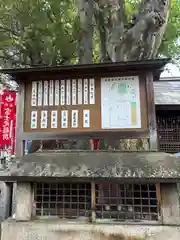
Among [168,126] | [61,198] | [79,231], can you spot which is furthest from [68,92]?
[168,126]

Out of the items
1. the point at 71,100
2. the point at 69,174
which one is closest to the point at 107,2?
the point at 71,100

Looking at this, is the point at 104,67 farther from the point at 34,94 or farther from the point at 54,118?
the point at 34,94

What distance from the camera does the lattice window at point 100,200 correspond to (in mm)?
4570

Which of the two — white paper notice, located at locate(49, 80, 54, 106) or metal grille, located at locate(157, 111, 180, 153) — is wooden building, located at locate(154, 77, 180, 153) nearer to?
metal grille, located at locate(157, 111, 180, 153)

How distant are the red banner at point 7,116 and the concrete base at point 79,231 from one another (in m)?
3.00

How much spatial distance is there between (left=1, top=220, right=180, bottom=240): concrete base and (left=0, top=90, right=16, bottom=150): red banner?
9.85ft

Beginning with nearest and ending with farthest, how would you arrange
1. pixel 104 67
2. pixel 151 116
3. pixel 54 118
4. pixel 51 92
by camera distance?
pixel 151 116 → pixel 104 67 → pixel 54 118 → pixel 51 92

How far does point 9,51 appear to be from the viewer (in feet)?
42.0

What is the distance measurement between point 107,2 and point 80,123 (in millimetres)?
4176

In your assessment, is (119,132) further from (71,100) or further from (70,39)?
(70,39)

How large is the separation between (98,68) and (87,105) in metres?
0.82

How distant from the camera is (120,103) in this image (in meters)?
4.71

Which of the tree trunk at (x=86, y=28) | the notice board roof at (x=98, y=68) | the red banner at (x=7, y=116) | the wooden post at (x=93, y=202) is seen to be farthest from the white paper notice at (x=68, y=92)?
the tree trunk at (x=86, y=28)

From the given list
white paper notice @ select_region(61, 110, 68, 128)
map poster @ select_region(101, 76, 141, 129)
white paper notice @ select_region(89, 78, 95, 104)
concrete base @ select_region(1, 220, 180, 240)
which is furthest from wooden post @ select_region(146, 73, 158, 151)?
white paper notice @ select_region(61, 110, 68, 128)
